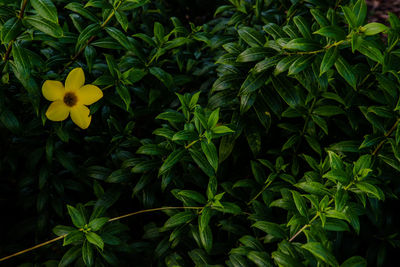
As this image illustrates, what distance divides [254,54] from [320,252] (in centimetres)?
83

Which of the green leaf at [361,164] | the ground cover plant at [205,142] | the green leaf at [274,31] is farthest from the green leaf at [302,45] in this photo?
the green leaf at [361,164]

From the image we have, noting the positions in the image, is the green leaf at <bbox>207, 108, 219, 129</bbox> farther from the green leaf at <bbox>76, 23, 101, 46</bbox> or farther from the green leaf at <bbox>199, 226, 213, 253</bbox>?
the green leaf at <bbox>76, 23, 101, 46</bbox>

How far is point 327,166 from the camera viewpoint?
1538mm

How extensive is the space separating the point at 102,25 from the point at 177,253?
1085mm

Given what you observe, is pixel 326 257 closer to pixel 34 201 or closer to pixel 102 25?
pixel 102 25

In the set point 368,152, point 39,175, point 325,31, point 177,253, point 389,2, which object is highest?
point 325,31

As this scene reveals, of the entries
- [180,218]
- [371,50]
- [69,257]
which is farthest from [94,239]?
[371,50]

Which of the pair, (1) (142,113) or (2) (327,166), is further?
(1) (142,113)

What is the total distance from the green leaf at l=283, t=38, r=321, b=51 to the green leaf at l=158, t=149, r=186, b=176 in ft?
1.94

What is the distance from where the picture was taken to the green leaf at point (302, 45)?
129cm

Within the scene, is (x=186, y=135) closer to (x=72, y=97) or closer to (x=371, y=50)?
(x=72, y=97)

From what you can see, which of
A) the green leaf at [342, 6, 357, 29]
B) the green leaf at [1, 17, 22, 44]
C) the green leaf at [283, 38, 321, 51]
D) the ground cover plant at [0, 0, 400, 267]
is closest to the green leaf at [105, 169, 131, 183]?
the ground cover plant at [0, 0, 400, 267]

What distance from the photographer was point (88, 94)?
4.90 feet

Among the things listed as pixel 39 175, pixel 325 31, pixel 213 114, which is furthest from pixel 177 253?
pixel 325 31
